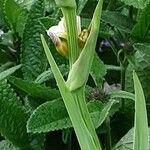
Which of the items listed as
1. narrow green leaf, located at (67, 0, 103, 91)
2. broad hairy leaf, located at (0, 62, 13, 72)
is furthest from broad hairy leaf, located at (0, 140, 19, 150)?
narrow green leaf, located at (67, 0, 103, 91)

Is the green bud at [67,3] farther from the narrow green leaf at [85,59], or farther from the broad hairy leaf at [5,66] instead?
the broad hairy leaf at [5,66]

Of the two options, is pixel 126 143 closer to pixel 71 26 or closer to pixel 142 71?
pixel 142 71

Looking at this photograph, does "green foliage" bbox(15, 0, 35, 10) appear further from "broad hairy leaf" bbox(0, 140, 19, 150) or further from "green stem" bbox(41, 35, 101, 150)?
"green stem" bbox(41, 35, 101, 150)

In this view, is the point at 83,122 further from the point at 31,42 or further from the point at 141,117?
the point at 31,42

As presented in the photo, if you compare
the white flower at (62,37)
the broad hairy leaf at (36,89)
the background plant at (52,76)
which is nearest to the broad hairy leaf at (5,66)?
the background plant at (52,76)

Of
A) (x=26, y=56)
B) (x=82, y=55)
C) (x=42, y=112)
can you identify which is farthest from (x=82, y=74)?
(x=26, y=56)

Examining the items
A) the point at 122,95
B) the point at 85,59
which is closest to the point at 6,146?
the point at 122,95
